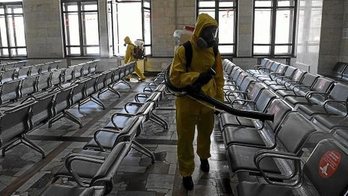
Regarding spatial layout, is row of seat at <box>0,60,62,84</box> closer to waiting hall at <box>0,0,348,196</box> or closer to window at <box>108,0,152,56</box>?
waiting hall at <box>0,0,348,196</box>

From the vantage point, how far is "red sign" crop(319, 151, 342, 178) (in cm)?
188

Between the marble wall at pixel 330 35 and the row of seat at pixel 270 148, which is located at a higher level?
the marble wall at pixel 330 35

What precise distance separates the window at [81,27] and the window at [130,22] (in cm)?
66

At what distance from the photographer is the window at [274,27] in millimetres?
10896

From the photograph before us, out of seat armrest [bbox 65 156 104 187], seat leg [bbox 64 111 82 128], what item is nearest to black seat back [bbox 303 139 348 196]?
seat armrest [bbox 65 156 104 187]

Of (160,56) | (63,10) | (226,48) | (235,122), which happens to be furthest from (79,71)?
(235,122)

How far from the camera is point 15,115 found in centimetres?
357

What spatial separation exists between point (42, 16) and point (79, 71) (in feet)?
14.1

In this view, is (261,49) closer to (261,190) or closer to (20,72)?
(20,72)

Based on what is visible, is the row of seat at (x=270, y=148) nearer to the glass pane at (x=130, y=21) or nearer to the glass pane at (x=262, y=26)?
the glass pane at (x=262, y=26)

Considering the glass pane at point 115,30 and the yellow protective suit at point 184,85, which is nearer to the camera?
the yellow protective suit at point 184,85

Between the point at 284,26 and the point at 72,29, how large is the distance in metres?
7.85

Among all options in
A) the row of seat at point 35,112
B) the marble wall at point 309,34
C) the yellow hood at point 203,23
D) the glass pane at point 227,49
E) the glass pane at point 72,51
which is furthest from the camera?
the glass pane at point 72,51

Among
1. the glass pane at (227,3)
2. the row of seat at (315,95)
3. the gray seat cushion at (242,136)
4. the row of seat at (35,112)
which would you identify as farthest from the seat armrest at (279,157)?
the glass pane at (227,3)
